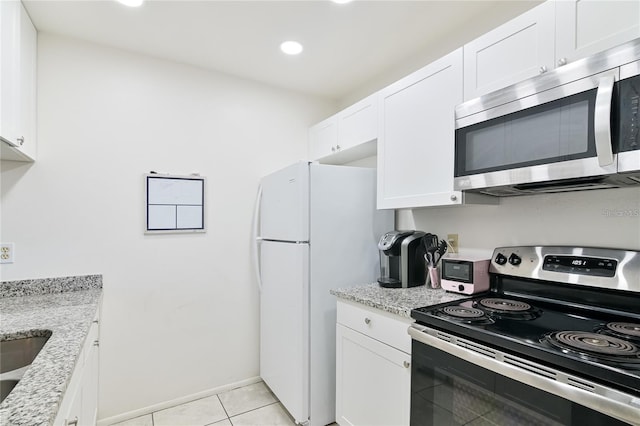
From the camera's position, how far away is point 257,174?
277cm

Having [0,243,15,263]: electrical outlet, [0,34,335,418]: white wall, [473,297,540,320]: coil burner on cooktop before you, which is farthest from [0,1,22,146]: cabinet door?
[473,297,540,320]: coil burner on cooktop

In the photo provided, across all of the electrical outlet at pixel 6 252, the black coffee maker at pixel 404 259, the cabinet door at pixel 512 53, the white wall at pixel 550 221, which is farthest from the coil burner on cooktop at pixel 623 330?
the electrical outlet at pixel 6 252

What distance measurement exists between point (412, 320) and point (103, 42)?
2581mm

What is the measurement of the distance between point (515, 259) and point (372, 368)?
913 millimetres

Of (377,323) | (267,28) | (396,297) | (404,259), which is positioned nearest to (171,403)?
(377,323)

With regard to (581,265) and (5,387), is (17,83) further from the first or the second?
(581,265)

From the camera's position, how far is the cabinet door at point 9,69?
149 centimetres

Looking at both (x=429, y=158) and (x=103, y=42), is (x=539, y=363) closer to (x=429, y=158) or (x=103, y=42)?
(x=429, y=158)

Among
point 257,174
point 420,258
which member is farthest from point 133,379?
point 420,258

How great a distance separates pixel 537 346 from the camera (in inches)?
38.9

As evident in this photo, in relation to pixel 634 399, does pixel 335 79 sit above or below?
above

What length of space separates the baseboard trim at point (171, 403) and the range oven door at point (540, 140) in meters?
2.28

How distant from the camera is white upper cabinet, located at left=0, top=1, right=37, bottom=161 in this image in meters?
1.52

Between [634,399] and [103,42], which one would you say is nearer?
[634,399]
